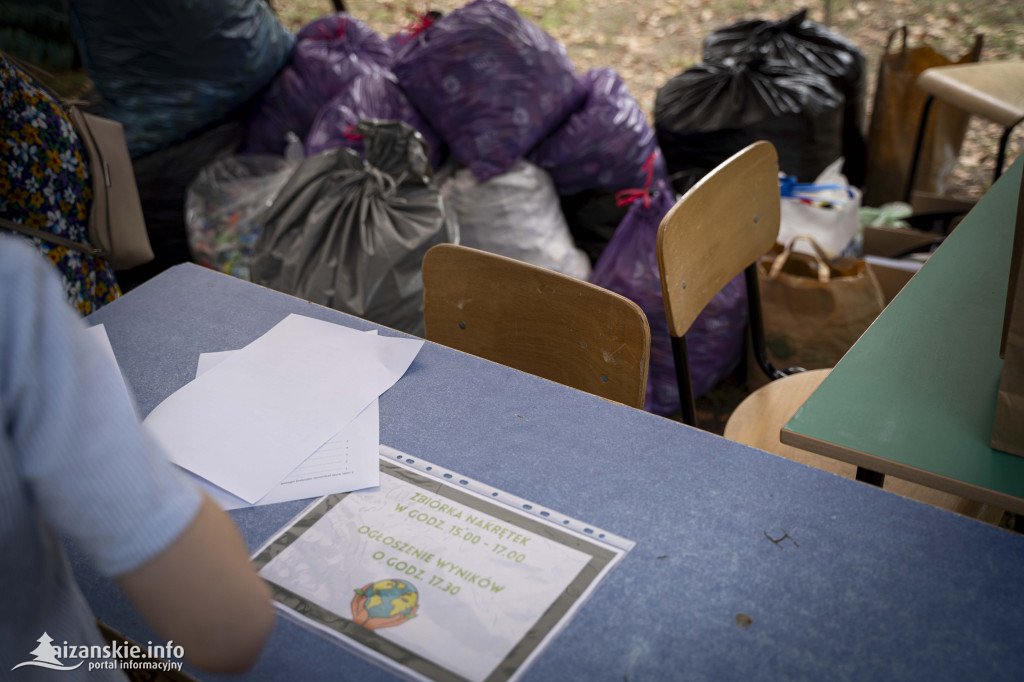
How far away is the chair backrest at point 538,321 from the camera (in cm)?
105

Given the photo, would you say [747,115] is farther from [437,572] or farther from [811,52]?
[437,572]

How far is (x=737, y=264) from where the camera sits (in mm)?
1411

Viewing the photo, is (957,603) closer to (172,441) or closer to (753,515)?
(753,515)

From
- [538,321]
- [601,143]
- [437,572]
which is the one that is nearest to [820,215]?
[601,143]

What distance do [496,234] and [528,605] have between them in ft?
4.80

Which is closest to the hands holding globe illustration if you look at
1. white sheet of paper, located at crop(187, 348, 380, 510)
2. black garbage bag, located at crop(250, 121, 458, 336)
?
white sheet of paper, located at crop(187, 348, 380, 510)

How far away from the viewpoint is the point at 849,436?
0.86 meters

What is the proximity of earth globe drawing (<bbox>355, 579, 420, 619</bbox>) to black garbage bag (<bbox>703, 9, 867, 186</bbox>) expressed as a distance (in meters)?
2.08

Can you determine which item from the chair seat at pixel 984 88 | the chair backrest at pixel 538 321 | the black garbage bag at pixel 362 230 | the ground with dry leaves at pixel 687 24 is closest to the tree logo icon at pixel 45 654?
the chair backrest at pixel 538 321

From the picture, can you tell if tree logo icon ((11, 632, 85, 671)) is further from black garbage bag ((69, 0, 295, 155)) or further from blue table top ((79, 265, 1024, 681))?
black garbage bag ((69, 0, 295, 155))

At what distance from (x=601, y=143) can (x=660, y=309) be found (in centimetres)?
52

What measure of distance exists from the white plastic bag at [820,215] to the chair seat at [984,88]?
1.28ft

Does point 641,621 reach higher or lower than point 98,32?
lower

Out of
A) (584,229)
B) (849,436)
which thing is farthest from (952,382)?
(584,229)
